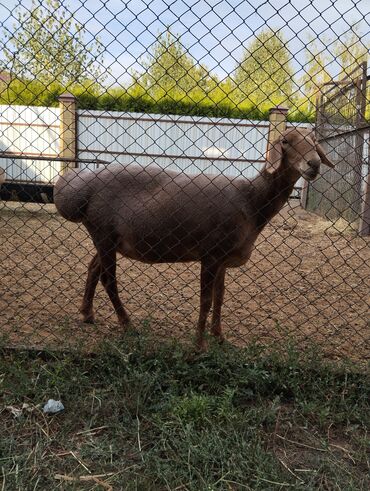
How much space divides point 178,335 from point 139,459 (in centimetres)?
148

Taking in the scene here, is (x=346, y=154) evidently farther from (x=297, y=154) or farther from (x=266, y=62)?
(x=297, y=154)

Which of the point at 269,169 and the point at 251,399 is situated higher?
the point at 269,169

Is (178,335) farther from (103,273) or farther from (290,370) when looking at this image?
(290,370)

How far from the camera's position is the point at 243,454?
2.23 metres

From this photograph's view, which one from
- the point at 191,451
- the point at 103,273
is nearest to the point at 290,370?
the point at 191,451

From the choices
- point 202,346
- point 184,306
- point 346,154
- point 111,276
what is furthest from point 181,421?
point 346,154

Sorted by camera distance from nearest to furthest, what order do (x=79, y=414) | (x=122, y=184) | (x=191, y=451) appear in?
1. (x=191, y=451)
2. (x=79, y=414)
3. (x=122, y=184)

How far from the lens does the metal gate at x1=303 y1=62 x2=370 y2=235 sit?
25.3 feet

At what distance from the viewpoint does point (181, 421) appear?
2385 mm

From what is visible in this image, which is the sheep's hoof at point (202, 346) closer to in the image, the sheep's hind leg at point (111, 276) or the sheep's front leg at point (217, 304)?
the sheep's front leg at point (217, 304)

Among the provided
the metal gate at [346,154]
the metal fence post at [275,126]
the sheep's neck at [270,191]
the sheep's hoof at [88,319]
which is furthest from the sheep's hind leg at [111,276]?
the metal gate at [346,154]

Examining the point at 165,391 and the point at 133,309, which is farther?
the point at 133,309

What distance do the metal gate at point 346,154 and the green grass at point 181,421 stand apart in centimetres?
404

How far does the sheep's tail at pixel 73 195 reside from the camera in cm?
353
